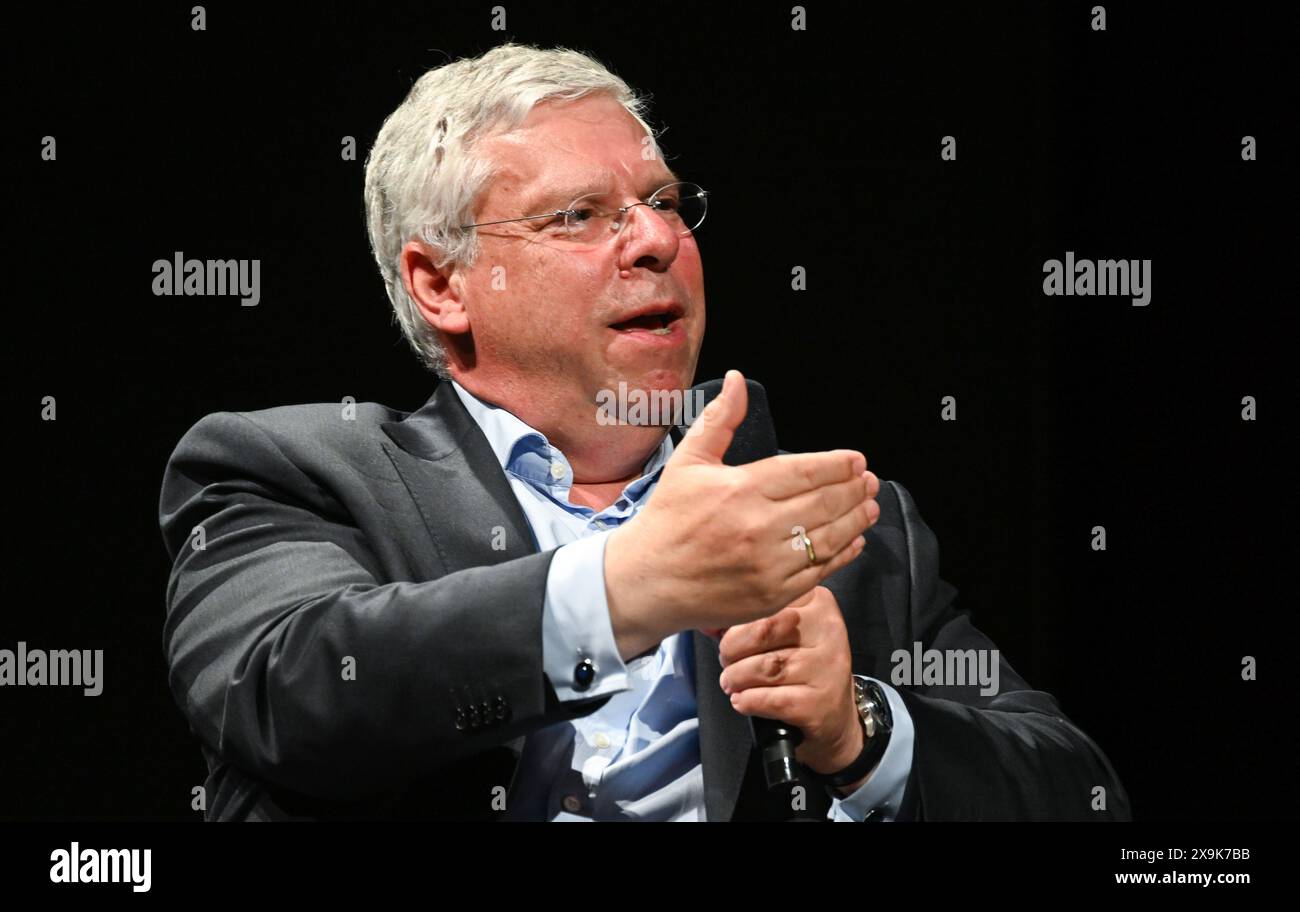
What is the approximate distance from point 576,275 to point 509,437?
0.28 metres

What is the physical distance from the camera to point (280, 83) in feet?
9.32

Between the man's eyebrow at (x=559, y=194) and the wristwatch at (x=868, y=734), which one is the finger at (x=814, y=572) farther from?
the man's eyebrow at (x=559, y=194)

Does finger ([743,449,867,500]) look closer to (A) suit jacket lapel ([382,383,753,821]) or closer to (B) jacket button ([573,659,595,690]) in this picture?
(B) jacket button ([573,659,595,690])

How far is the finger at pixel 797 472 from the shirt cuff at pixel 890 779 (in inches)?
19.8

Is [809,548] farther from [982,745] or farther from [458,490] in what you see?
[458,490]

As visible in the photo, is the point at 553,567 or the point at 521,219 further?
the point at 521,219

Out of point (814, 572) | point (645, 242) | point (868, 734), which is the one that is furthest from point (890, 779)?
point (645, 242)

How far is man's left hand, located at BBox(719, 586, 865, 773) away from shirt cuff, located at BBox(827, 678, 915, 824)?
5.4 inches

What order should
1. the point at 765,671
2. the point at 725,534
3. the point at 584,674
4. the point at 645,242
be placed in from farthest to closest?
the point at 645,242
the point at 765,671
the point at 584,674
the point at 725,534

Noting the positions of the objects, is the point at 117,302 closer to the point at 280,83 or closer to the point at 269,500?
the point at 280,83

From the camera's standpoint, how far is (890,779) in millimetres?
2213

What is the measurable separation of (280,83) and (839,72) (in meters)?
1.00
